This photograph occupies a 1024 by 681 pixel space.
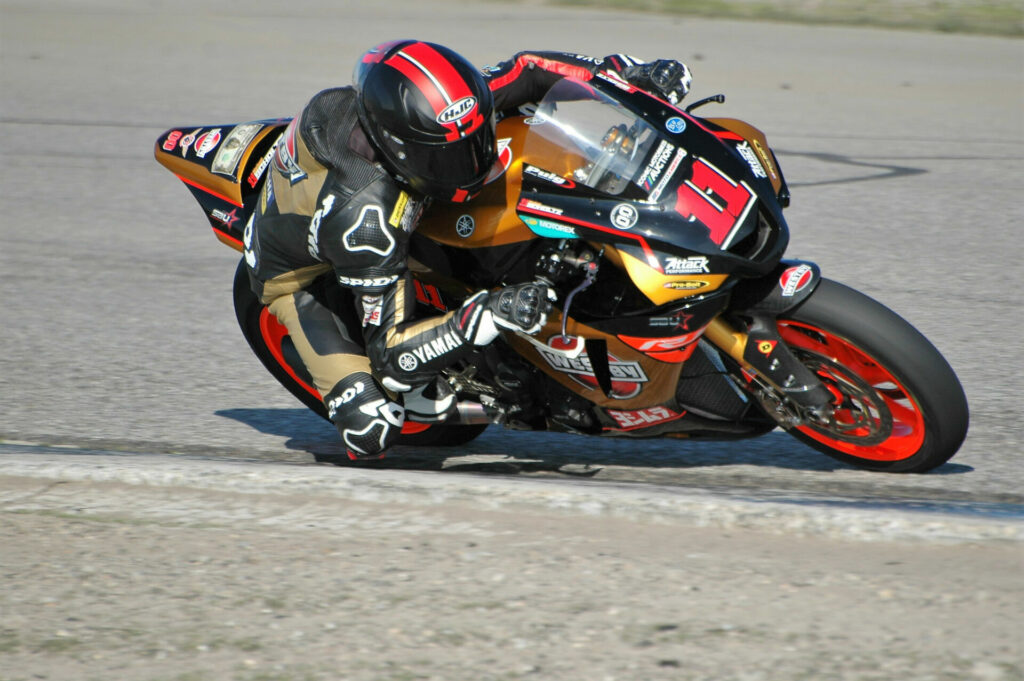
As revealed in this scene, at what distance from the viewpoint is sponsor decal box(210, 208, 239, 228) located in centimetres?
437

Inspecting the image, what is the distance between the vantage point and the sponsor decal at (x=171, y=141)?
4.56 meters

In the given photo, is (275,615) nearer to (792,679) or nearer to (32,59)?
(792,679)

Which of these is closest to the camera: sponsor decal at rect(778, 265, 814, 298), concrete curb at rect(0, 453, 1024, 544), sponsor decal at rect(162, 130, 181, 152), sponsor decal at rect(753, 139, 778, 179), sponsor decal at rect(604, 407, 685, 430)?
concrete curb at rect(0, 453, 1024, 544)

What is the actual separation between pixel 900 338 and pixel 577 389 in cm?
101

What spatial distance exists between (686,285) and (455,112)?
80 centimetres

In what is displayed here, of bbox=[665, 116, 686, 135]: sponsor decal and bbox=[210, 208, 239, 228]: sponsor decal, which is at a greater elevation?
bbox=[665, 116, 686, 135]: sponsor decal

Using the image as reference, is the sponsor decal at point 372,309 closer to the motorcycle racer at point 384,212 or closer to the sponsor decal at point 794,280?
the motorcycle racer at point 384,212

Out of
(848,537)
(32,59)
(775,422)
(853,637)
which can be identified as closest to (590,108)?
(775,422)

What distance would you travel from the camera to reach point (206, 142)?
4480mm

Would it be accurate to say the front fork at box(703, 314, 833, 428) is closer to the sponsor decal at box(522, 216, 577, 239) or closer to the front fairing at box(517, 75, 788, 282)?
the front fairing at box(517, 75, 788, 282)

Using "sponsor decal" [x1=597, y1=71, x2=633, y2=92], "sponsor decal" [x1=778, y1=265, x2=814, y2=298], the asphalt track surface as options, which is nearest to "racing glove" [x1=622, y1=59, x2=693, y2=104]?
"sponsor decal" [x1=597, y1=71, x2=633, y2=92]

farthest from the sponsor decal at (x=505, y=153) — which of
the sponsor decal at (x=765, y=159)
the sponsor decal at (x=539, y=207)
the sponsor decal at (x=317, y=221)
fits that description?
the sponsor decal at (x=765, y=159)

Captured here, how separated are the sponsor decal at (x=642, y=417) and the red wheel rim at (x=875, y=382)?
0.44m

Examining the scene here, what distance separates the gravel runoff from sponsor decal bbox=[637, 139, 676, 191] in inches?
35.8
